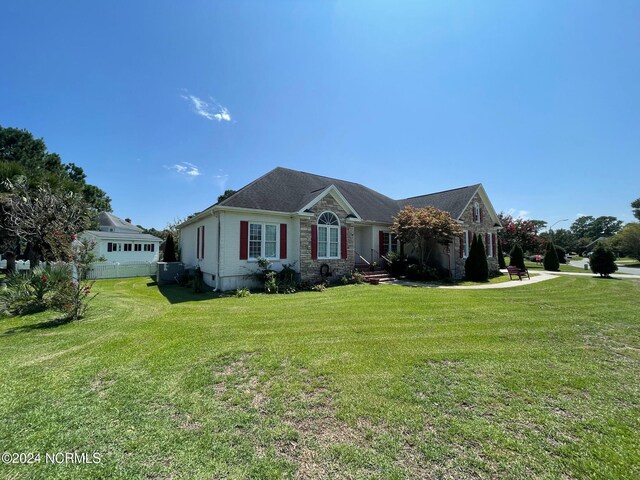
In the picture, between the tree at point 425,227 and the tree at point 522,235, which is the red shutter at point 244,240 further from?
the tree at point 522,235

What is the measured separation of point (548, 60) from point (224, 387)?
16.4m

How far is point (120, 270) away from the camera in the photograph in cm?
2055

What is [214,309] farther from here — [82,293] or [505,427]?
[505,427]

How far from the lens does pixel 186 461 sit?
2605mm

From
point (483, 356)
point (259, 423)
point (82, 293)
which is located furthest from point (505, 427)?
point (82, 293)

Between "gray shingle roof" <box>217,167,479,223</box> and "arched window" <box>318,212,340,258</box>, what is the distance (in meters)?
1.45

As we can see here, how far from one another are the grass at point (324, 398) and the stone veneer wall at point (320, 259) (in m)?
7.08

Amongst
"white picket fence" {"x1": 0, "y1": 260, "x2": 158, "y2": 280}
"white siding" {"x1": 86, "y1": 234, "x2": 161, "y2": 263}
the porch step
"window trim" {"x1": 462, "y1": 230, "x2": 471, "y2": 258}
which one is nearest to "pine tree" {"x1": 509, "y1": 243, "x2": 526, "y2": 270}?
"window trim" {"x1": 462, "y1": 230, "x2": 471, "y2": 258}

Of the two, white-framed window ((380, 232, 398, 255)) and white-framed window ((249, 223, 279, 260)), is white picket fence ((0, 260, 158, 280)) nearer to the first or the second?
white-framed window ((249, 223, 279, 260))

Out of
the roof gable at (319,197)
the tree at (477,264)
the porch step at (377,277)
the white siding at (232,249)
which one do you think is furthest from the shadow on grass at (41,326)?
the tree at (477,264)

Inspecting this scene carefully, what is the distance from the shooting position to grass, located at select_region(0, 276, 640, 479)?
2615 millimetres

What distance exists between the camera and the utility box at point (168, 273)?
16.6 m

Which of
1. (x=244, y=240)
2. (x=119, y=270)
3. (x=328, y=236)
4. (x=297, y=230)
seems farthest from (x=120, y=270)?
(x=328, y=236)

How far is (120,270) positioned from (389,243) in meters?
20.1
